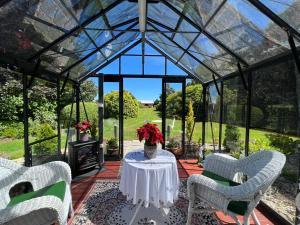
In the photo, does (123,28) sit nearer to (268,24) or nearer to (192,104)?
(268,24)

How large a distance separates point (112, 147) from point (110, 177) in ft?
5.22

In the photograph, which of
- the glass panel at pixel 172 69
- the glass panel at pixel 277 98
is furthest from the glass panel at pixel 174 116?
the glass panel at pixel 277 98

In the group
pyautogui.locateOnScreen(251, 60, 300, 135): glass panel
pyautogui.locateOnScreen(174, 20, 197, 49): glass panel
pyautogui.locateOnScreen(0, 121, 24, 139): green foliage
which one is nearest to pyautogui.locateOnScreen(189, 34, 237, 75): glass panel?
pyautogui.locateOnScreen(174, 20, 197, 49): glass panel

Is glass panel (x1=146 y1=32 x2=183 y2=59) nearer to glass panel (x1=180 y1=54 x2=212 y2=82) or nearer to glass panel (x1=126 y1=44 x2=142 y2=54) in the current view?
glass panel (x1=180 y1=54 x2=212 y2=82)

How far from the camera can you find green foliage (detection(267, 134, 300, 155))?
261cm

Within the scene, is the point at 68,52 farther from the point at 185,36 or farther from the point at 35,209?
the point at 35,209

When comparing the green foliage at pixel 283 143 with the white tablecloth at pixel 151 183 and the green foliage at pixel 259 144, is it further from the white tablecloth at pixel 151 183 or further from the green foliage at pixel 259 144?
the white tablecloth at pixel 151 183

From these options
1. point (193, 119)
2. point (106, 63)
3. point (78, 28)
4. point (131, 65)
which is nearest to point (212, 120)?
point (193, 119)

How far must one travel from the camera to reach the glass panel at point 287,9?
1992 mm

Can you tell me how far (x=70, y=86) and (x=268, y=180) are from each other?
16.1 feet

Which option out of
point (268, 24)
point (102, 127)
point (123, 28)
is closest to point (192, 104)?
point (102, 127)

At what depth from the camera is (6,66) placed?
120 inches

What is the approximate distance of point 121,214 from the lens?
10.1ft

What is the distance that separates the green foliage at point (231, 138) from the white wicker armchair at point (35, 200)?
329 cm
